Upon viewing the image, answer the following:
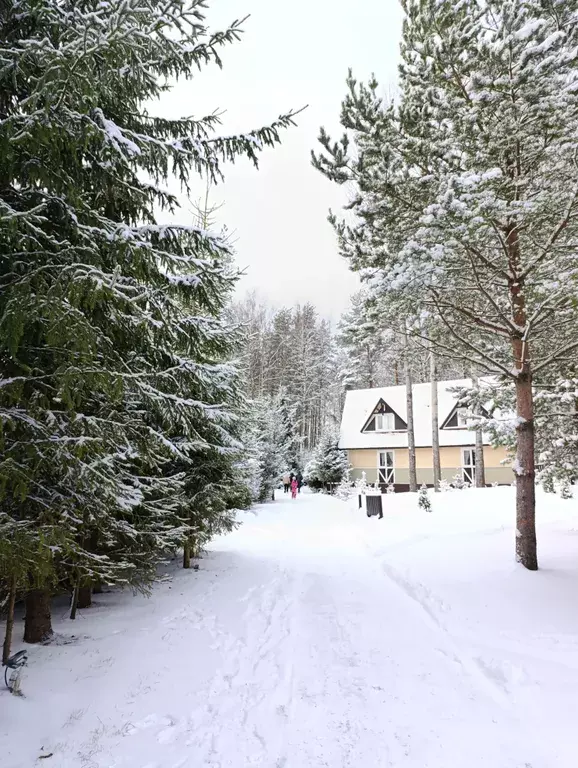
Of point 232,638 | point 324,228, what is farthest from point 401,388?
point 232,638

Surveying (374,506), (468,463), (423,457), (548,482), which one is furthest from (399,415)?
Answer: (548,482)

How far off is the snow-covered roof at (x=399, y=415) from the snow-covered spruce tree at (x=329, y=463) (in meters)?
2.09

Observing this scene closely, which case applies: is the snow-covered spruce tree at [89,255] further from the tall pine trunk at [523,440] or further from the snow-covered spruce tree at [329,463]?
the snow-covered spruce tree at [329,463]

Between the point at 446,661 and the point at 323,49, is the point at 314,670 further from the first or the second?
the point at 323,49

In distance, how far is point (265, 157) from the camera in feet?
14.4

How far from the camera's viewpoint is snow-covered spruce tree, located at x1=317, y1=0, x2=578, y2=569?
5297 millimetres

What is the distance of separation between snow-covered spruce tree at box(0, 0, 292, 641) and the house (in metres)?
23.8

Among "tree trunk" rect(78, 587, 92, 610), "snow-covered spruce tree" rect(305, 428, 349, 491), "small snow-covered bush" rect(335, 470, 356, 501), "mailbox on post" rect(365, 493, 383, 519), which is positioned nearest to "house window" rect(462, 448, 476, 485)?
"small snow-covered bush" rect(335, 470, 356, 501)

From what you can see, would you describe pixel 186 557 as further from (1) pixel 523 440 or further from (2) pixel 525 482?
(1) pixel 523 440

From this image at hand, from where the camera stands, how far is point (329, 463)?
2822 cm

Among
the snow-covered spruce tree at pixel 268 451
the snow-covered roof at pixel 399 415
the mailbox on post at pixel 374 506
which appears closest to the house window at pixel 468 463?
the snow-covered roof at pixel 399 415

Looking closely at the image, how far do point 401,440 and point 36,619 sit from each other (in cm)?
2609

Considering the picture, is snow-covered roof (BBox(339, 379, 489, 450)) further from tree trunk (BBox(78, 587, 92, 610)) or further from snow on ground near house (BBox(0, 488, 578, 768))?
tree trunk (BBox(78, 587, 92, 610))

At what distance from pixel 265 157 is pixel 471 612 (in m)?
5.91
